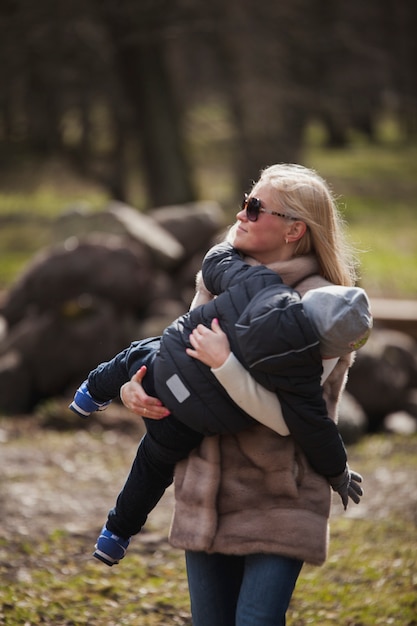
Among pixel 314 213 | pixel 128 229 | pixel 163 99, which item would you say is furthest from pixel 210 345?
pixel 163 99

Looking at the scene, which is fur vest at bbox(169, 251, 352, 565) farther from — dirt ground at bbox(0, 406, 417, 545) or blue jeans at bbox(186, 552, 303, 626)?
dirt ground at bbox(0, 406, 417, 545)

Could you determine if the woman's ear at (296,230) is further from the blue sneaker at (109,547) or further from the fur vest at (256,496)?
the blue sneaker at (109,547)

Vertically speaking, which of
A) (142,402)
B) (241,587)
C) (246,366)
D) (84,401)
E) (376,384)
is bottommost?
(376,384)

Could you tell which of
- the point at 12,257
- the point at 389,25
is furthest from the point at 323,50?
the point at 389,25

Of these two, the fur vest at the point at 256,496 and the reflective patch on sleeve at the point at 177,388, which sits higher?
the reflective patch on sleeve at the point at 177,388

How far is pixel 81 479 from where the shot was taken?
6746 mm

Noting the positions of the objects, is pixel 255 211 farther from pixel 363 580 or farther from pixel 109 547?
pixel 363 580

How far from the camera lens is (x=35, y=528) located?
5.59m

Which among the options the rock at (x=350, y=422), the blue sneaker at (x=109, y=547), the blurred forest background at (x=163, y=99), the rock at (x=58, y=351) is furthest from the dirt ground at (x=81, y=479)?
the blurred forest background at (x=163, y=99)

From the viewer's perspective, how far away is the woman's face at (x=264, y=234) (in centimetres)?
297

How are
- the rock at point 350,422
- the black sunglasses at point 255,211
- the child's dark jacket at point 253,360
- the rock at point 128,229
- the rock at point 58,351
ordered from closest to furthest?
the child's dark jacket at point 253,360 < the black sunglasses at point 255,211 < the rock at point 350,422 < the rock at point 58,351 < the rock at point 128,229

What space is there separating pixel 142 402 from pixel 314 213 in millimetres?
765

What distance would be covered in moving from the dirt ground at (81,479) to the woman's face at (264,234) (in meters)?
2.98

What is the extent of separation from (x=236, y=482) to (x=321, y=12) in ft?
62.5
